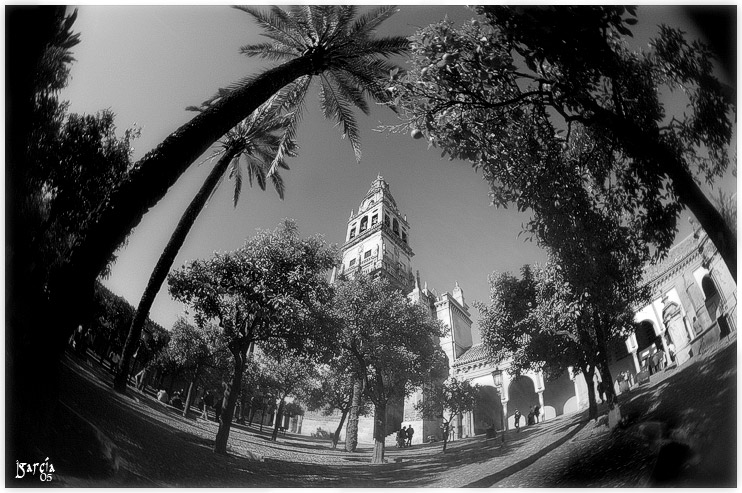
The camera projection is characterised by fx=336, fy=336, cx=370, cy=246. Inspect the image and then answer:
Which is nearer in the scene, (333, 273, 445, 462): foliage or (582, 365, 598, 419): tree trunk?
(582, 365, 598, 419): tree trunk

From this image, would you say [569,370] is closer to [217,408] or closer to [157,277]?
[217,408]

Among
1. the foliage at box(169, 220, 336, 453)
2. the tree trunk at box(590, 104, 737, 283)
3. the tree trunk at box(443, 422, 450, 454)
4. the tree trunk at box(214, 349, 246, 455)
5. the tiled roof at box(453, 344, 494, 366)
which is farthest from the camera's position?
the tiled roof at box(453, 344, 494, 366)

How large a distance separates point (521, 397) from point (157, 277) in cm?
717

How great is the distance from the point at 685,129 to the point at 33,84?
11648 mm

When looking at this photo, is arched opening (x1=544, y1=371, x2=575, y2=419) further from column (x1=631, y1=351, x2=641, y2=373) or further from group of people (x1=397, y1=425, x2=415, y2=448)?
group of people (x1=397, y1=425, x2=415, y2=448)

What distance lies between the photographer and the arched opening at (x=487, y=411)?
6039mm

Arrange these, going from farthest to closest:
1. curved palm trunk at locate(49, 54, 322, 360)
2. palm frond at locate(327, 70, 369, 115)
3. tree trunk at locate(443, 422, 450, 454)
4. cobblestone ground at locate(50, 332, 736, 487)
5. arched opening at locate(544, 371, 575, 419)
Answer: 1. palm frond at locate(327, 70, 369, 115)
2. tree trunk at locate(443, 422, 450, 454)
3. arched opening at locate(544, 371, 575, 419)
4. cobblestone ground at locate(50, 332, 736, 487)
5. curved palm trunk at locate(49, 54, 322, 360)

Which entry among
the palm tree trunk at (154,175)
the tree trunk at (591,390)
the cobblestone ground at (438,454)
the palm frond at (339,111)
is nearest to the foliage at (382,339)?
the cobblestone ground at (438,454)

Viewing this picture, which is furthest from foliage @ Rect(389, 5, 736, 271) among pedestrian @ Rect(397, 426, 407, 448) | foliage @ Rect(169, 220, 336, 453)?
pedestrian @ Rect(397, 426, 407, 448)

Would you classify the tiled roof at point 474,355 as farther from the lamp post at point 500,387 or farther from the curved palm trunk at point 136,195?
the curved palm trunk at point 136,195

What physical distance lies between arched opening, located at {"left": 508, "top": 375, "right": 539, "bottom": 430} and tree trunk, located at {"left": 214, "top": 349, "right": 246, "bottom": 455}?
4.91 meters

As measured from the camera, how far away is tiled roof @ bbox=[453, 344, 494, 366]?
23.3 ft

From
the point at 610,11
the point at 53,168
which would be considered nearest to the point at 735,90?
the point at 610,11

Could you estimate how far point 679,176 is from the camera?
5469mm
